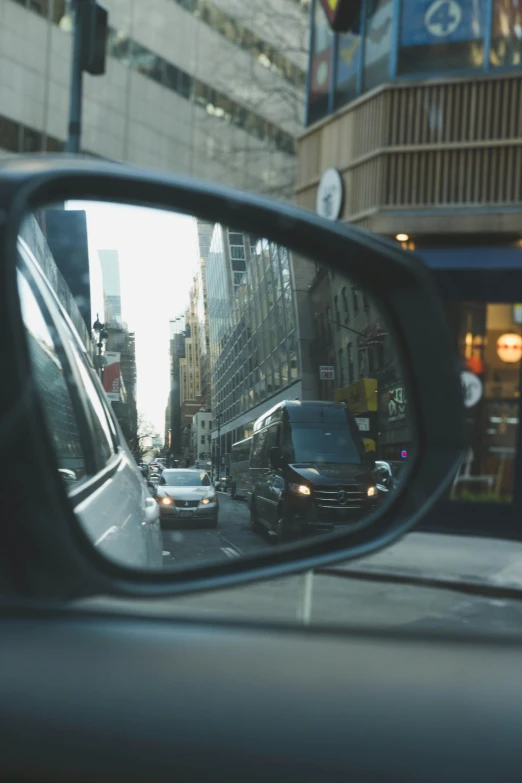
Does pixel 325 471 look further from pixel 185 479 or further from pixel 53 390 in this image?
pixel 53 390

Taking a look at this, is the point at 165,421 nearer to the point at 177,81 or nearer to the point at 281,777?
the point at 281,777

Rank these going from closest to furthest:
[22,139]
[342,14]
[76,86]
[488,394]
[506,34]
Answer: [488,394]
[76,86]
[506,34]
[342,14]
[22,139]

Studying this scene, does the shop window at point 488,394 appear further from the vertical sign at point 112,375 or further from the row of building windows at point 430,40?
the row of building windows at point 430,40

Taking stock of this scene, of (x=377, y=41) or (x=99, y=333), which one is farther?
(x=377, y=41)

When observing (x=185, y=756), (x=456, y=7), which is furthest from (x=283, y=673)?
(x=456, y=7)

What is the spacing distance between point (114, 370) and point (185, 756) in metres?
0.54

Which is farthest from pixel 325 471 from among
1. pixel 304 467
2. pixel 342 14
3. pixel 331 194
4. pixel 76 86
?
pixel 342 14

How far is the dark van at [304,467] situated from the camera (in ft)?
3.95

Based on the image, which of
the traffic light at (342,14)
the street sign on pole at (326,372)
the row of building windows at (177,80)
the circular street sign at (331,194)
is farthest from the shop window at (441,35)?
the street sign on pole at (326,372)

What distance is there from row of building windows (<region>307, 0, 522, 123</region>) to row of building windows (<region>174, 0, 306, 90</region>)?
7.04 metres

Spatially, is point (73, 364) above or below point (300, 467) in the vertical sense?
above

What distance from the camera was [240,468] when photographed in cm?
126

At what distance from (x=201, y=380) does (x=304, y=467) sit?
19cm

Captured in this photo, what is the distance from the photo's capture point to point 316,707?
126cm
